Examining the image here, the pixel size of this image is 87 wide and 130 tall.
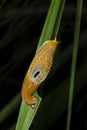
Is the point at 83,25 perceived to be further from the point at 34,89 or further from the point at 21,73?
the point at 34,89

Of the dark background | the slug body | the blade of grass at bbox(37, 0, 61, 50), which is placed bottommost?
the dark background

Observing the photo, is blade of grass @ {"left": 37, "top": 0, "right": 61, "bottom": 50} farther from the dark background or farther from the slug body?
the dark background

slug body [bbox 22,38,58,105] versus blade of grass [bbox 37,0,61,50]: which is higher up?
blade of grass [bbox 37,0,61,50]

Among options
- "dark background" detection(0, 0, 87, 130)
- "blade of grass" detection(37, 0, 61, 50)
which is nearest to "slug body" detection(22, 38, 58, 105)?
"blade of grass" detection(37, 0, 61, 50)

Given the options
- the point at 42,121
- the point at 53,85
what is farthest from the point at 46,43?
the point at 53,85

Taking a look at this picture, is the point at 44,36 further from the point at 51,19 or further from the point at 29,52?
the point at 29,52

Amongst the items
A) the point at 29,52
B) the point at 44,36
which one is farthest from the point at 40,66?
the point at 29,52

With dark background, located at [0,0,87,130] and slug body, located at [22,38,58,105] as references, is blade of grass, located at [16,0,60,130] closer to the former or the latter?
slug body, located at [22,38,58,105]

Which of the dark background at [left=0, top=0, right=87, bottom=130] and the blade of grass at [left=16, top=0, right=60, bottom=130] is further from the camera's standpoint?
the dark background at [left=0, top=0, right=87, bottom=130]
